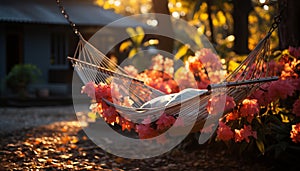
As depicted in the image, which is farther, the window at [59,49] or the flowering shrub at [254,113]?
the window at [59,49]

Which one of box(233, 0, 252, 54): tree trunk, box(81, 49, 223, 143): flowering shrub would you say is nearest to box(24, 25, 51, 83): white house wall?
box(233, 0, 252, 54): tree trunk

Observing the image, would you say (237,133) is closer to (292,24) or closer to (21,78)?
(292,24)

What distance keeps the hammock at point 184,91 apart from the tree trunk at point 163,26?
2.44 metres

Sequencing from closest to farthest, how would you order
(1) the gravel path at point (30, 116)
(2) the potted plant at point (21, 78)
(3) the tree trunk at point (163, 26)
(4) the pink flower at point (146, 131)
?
(4) the pink flower at point (146, 131) < (3) the tree trunk at point (163, 26) < (1) the gravel path at point (30, 116) < (2) the potted plant at point (21, 78)

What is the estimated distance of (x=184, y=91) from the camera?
3719mm

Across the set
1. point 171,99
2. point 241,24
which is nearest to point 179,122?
point 171,99

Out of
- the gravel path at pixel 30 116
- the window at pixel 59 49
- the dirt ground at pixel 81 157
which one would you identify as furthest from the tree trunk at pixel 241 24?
the window at pixel 59 49

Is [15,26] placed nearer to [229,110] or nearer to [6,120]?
[6,120]

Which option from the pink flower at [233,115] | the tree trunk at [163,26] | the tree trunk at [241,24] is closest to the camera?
the pink flower at [233,115]

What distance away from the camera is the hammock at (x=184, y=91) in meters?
3.32

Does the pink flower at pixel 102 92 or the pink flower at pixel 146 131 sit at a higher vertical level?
the pink flower at pixel 102 92

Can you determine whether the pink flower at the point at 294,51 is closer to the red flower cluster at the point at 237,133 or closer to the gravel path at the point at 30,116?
the red flower cluster at the point at 237,133

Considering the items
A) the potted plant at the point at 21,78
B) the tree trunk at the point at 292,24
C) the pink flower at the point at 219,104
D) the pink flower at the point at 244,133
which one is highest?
the tree trunk at the point at 292,24

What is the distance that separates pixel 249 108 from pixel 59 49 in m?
10.6
